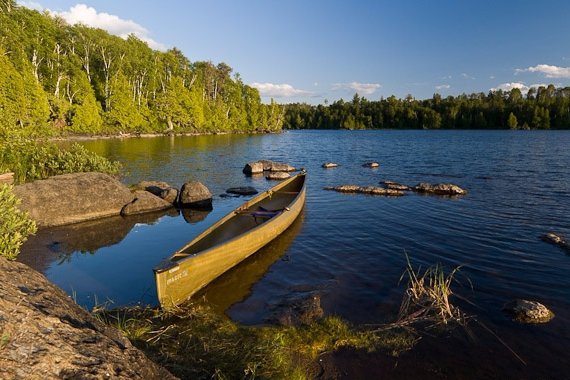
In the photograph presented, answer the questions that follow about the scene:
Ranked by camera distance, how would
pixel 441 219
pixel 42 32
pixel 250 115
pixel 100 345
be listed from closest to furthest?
pixel 100 345 < pixel 441 219 < pixel 42 32 < pixel 250 115

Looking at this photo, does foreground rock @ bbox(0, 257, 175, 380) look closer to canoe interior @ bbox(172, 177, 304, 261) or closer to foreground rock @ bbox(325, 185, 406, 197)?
canoe interior @ bbox(172, 177, 304, 261)

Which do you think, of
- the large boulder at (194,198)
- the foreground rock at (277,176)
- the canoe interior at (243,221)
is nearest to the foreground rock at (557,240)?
the canoe interior at (243,221)

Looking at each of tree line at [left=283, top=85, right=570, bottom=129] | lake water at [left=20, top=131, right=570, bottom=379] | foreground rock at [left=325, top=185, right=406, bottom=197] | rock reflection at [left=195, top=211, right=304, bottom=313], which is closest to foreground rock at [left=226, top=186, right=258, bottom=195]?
lake water at [left=20, top=131, right=570, bottom=379]

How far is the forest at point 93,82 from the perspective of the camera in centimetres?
5231

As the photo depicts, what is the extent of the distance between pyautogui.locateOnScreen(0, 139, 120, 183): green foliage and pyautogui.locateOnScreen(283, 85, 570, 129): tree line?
146511 mm

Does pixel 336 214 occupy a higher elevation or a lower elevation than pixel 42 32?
A: lower

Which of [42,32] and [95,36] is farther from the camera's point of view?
[95,36]

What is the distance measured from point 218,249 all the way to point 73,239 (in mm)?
7083

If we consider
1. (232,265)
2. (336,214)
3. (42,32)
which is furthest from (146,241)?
(42,32)

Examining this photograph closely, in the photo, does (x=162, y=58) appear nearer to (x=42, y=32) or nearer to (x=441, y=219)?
(x=42, y=32)

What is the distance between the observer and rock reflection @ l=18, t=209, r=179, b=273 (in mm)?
11469

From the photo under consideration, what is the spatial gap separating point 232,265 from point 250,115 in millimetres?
121506

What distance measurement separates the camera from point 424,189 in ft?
77.5

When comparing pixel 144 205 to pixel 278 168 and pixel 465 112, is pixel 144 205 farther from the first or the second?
pixel 465 112
